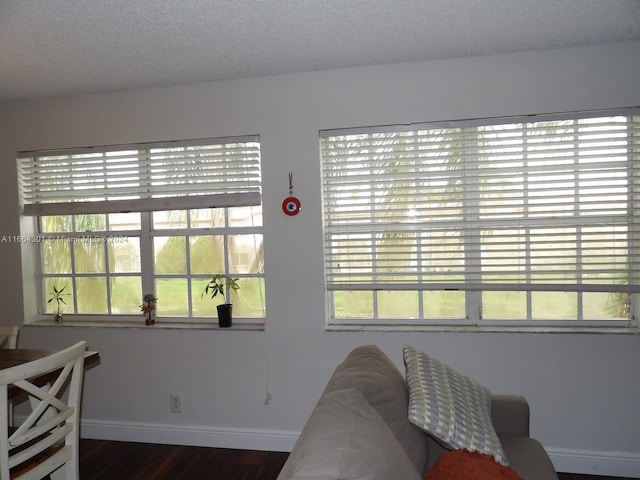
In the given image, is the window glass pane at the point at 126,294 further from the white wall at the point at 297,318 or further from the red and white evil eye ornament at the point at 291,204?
the red and white evil eye ornament at the point at 291,204

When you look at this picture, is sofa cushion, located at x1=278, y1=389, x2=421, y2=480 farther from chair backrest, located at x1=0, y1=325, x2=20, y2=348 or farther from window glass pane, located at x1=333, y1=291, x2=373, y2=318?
chair backrest, located at x1=0, y1=325, x2=20, y2=348

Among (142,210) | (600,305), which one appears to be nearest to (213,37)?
(142,210)

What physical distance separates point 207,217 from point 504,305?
206cm

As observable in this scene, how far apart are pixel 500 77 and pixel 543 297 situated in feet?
4.42

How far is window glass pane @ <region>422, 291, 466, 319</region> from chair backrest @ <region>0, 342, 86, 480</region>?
78.5 inches

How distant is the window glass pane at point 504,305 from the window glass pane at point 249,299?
1.47m

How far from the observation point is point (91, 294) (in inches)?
139

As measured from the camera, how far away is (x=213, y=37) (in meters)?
2.38

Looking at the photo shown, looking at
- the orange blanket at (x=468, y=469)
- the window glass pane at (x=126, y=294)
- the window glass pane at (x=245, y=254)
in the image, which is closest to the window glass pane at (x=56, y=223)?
the window glass pane at (x=126, y=294)

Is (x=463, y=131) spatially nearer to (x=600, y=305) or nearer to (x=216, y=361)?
(x=600, y=305)

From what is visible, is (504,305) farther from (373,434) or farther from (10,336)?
(10,336)

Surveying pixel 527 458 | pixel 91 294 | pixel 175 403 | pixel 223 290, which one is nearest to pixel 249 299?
pixel 223 290

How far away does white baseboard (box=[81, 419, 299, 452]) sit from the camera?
3.11 m

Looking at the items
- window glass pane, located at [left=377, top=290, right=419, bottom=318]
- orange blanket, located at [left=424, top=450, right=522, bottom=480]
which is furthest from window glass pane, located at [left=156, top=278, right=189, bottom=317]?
orange blanket, located at [left=424, top=450, right=522, bottom=480]
